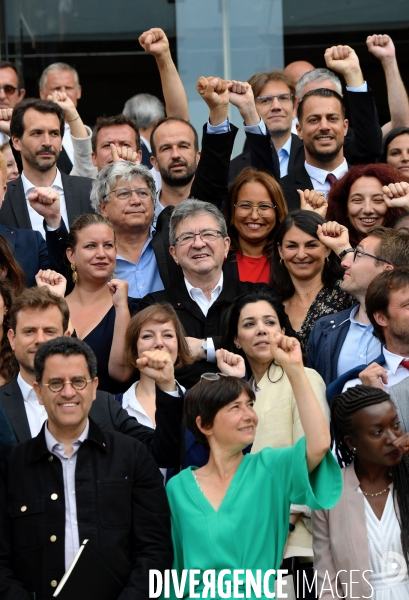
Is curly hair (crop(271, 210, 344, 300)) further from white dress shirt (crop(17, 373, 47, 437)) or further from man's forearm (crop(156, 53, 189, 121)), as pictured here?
white dress shirt (crop(17, 373, 47, 437))

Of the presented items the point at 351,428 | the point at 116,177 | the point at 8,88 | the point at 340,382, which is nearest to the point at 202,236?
the point at 116,177

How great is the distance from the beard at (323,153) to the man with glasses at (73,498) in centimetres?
334

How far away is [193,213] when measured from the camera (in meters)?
6.82

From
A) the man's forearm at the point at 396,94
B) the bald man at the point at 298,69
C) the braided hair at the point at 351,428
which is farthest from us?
the bald man at the point at 298,69

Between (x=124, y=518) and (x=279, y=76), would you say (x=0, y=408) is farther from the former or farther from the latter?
(x=279, y=76)

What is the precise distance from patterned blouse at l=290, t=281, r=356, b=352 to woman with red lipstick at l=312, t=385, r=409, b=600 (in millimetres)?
1214

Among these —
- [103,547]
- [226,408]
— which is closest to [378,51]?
[226,408]

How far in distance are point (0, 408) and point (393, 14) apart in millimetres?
7393

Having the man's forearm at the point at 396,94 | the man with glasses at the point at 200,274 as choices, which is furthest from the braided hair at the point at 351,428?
the man's forearm at the point at 396,94

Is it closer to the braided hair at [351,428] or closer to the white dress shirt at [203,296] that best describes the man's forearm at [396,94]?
the white dress shirt at [203,296]

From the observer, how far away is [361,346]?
599 centimetres

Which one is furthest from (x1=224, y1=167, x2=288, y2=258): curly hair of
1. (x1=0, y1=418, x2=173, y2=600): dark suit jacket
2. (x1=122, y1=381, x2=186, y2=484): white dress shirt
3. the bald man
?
the bald man

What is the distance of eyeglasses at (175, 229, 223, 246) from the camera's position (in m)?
6.68

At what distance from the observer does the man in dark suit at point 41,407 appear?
507 centimetres
